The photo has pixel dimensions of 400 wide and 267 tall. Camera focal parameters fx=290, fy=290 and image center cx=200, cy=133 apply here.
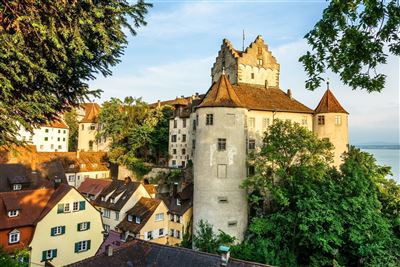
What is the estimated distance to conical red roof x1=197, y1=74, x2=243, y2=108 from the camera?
25.1 meters

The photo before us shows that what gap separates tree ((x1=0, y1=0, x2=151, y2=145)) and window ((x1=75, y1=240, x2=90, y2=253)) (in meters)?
19.3

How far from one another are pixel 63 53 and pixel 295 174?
20930mm

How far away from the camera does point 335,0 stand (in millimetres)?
5172

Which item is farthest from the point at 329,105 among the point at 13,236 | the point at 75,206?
the point at 13,236

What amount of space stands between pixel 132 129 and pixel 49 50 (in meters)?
38.3

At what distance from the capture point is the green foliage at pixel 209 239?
76.7 feet

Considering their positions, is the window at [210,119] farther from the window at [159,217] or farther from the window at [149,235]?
the window at [149,235]

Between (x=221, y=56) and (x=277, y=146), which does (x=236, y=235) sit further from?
(x=221, y=56)

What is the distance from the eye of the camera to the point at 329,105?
30547mm

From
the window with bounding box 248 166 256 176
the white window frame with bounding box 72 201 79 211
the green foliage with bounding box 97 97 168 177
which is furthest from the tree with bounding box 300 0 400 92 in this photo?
the green foliage with bounding box 97 97 168 177

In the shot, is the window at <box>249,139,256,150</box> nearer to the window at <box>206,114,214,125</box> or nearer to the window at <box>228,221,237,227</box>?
the window at <box>206,114,214,125</box>

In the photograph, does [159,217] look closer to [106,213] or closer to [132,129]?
[106,213]

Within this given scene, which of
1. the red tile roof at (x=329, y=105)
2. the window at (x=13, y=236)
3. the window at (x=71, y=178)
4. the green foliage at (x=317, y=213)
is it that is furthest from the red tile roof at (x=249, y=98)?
the window at (x=71, y=178)

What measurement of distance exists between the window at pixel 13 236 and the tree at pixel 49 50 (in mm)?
16714
